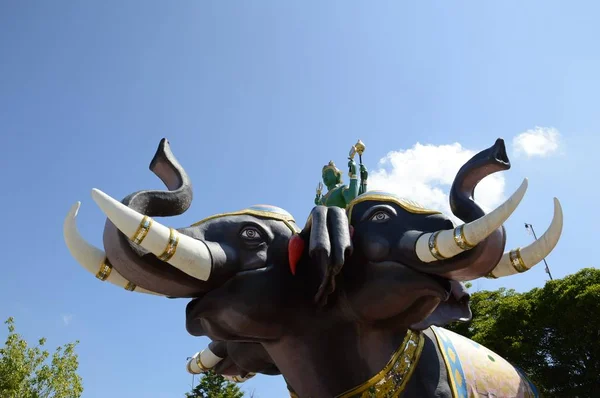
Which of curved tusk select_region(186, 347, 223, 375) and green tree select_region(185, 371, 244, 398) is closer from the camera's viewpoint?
curved tusk select_region(186, 347, 223, 375)

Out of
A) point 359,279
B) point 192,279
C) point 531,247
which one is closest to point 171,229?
point 192,279

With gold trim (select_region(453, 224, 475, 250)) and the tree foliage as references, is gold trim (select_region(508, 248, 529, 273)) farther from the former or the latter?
the tree foliage

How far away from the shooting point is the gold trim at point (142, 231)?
3388 millimetres

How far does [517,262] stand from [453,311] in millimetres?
798

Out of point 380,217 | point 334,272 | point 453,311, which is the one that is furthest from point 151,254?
point 453,311

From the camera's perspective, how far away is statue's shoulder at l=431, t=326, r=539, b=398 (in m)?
4.47

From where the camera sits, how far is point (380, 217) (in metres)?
4.29

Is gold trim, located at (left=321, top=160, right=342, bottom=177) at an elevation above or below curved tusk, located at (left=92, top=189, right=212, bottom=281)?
above

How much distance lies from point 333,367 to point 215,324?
0.94 m

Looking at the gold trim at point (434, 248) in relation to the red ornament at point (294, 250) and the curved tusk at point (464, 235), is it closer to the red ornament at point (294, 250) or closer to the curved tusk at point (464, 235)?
the curved tusk at point (464, 235)

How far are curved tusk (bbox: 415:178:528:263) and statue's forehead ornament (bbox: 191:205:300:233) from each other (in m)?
1.01

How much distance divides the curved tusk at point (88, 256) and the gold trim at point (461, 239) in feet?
6.71

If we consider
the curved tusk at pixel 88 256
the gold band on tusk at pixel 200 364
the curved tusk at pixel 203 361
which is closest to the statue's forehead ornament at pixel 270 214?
the curved tusk at pixel 88 256

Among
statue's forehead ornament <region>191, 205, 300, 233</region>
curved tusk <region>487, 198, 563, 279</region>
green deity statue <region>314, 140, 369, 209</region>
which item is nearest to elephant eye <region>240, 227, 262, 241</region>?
statue's forehead ornament <region>191, 205, 300, 233</region>
